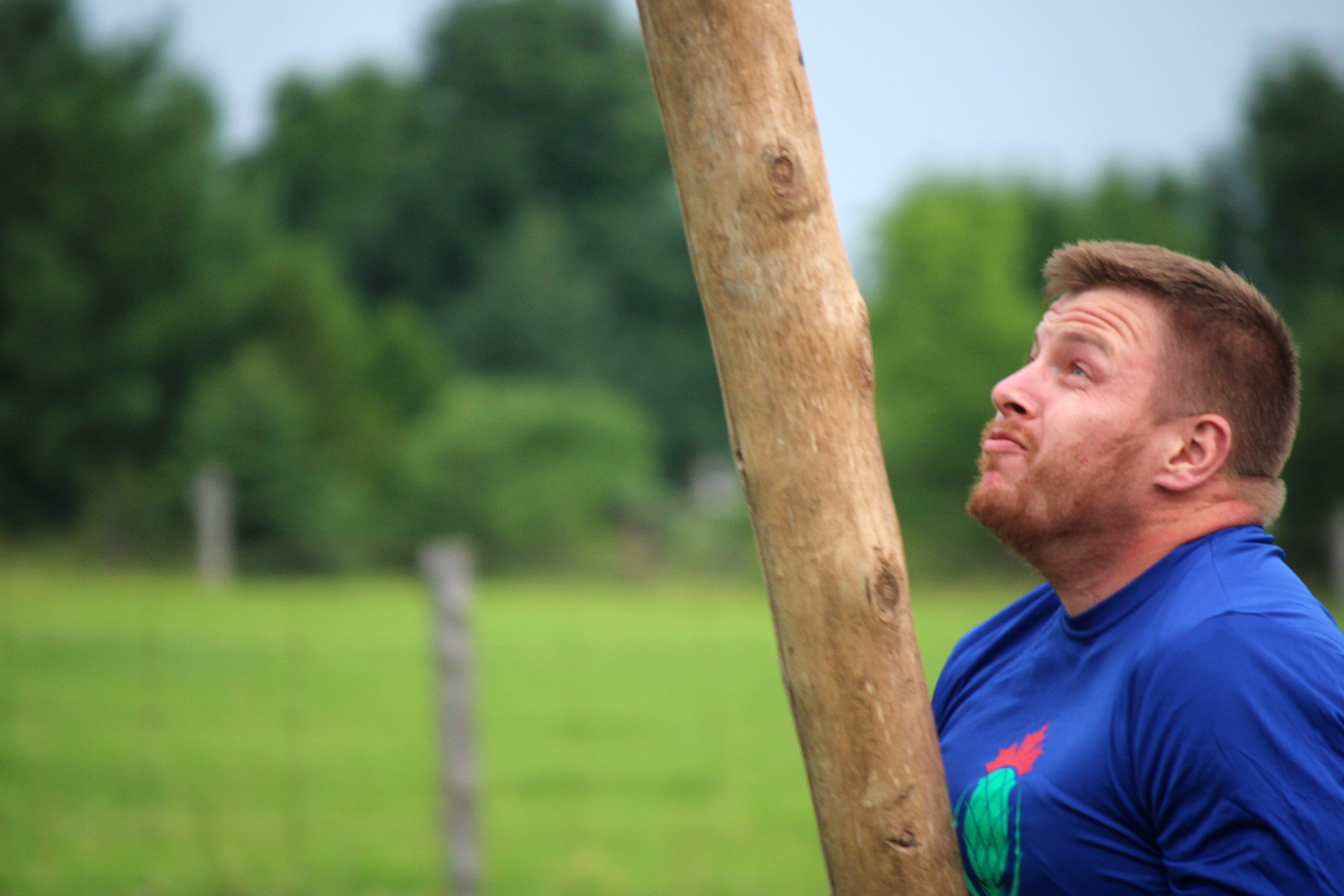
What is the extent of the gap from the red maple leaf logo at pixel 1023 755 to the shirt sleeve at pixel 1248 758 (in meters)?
0.16

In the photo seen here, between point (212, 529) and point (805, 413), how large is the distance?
1667 cm

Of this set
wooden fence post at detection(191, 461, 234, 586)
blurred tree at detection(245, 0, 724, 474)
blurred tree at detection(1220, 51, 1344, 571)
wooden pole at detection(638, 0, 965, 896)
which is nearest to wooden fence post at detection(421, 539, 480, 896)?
wooden pole at detection(638, 0, 965, 896)

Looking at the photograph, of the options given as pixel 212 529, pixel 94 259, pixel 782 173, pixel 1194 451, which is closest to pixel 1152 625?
pixel 1194 451

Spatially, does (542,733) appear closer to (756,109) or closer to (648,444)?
(756,109)

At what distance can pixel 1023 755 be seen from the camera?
4.54 ft

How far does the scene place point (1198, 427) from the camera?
1.33m

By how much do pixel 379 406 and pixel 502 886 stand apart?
76.3 feet

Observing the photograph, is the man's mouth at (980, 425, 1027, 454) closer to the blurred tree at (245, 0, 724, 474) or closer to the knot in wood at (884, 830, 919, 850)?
the knot in wood at (884, 830, 919, 850)

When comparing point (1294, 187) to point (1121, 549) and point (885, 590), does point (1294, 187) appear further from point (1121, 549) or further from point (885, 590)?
point (885, 590)

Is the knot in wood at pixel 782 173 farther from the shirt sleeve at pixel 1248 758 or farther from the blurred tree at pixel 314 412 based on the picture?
the blurred tree at pixel 314 412

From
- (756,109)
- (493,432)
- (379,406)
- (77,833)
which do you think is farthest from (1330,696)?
(379,406)

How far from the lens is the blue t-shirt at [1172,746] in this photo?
1123mm

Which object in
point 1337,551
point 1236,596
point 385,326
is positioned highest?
point 385,326

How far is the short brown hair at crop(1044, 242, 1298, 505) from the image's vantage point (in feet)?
4.36
